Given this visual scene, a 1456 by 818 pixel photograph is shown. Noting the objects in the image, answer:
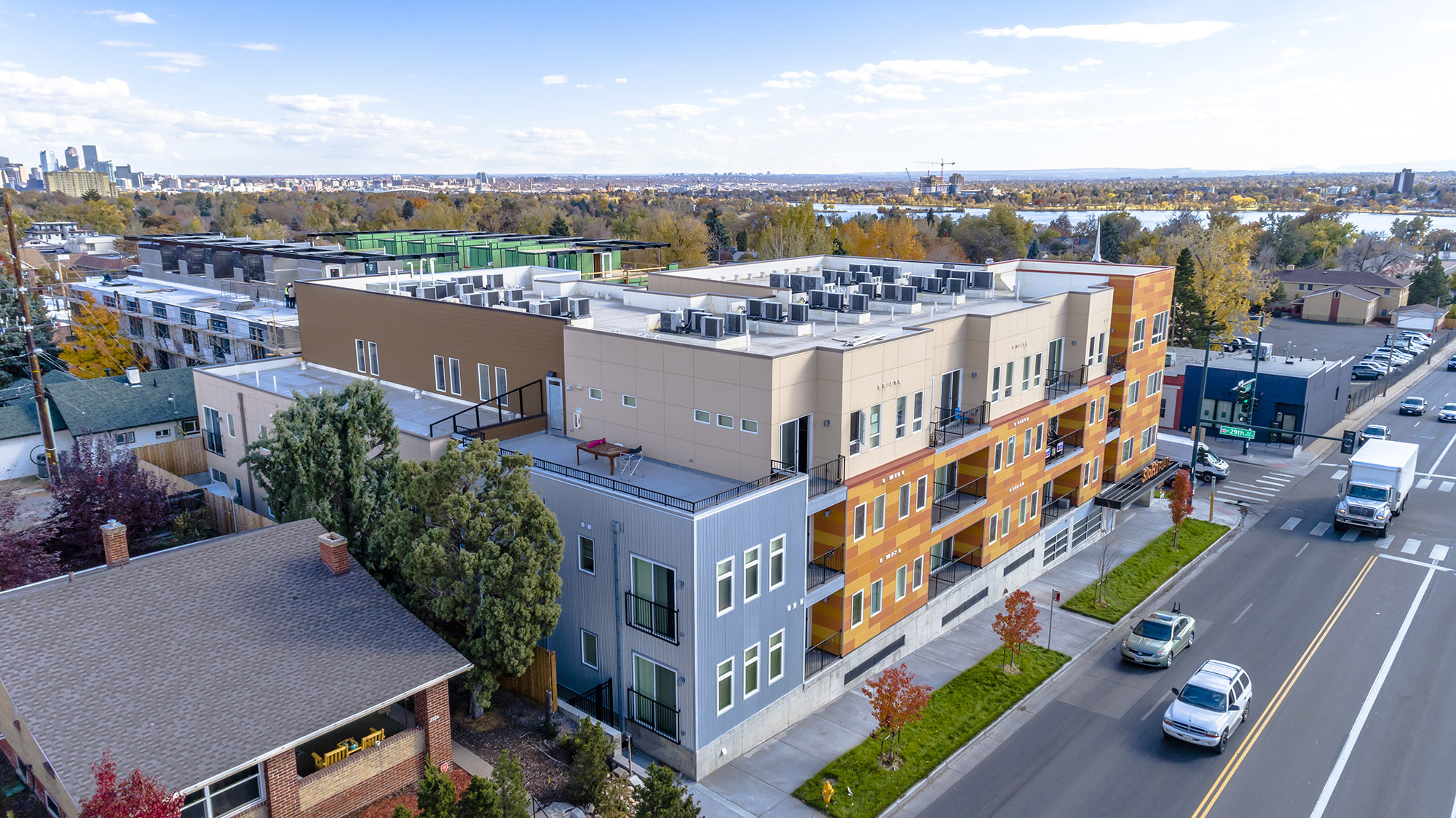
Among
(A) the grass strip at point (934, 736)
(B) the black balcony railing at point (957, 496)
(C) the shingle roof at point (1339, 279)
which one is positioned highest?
(C) the shingle roof at point (1339, 279)

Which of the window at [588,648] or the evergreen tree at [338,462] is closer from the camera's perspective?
the window at [588,648]

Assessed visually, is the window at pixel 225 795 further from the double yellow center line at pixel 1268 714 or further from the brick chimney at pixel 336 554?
the double yellow center line at pixel 1268 714

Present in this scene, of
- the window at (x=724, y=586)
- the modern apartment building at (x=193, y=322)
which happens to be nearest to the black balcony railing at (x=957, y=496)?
the window at (x=724, y=586)

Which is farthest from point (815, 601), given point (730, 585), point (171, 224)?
point (171, 224)

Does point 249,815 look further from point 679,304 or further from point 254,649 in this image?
point 679,304

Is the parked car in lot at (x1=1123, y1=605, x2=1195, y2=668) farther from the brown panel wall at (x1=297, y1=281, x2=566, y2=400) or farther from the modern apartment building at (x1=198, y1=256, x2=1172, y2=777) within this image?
the brown panel wall at (x1=297, y1=281, x2=566, y2=400)

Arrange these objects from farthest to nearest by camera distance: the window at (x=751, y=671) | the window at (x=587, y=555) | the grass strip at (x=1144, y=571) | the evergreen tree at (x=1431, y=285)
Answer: the evergreen tree at (x=1431, y=285) → the grass strip at (x=1144, y=571) → the window at (x=587, y=555) → the window at (x=751, y=671)

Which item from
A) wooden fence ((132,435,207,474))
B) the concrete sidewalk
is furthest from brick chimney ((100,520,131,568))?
wooden fence ((132,435,207,474))
